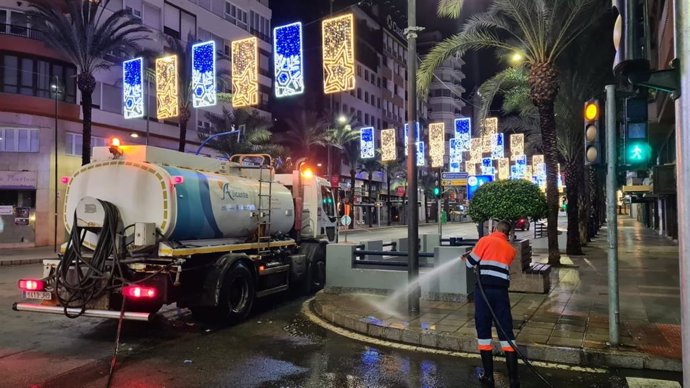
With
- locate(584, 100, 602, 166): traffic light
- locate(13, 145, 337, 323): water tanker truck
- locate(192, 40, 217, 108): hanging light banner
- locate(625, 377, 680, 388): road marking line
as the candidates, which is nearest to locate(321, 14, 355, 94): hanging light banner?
locate(13, 145, 337, 323): water tanker truck

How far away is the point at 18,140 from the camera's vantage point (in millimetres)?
27844

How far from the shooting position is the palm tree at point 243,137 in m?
35.2

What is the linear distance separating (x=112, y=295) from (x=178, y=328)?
1323 millimetres

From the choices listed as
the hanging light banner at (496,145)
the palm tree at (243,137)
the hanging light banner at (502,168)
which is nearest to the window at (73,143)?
the palm tree at (243,137)

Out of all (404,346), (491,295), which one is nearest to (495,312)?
(491,295)

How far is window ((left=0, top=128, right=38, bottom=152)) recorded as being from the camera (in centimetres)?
2742

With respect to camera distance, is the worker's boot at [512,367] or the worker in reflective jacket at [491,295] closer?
the worker's boot at [512,367]

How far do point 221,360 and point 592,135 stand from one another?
5.80 m

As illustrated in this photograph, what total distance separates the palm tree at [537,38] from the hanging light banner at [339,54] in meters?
3.45

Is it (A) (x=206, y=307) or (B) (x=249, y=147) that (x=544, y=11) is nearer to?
(A) (x=206, y=307)

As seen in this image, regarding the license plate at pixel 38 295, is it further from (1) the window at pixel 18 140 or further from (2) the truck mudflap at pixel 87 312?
(1) the window at pixel 18 140

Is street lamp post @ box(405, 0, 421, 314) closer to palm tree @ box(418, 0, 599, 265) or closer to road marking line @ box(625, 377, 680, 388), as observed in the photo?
road marking line @ box(625, 377, 680, 388)

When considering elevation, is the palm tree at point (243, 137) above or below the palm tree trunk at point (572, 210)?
above

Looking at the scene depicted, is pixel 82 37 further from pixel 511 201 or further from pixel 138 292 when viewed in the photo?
pixel 511 201
